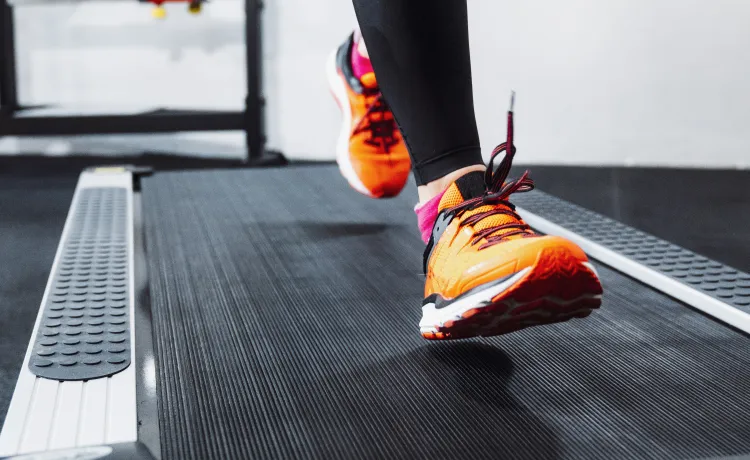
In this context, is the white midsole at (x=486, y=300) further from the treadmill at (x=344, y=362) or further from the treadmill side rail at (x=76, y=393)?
the treadmill side rail at (x=76, y=393)

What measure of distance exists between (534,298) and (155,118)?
2262 millimetres

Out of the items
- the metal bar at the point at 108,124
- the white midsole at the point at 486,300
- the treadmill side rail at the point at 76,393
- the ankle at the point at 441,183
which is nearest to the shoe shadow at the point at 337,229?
the treadmill side rail at the point at 76,393

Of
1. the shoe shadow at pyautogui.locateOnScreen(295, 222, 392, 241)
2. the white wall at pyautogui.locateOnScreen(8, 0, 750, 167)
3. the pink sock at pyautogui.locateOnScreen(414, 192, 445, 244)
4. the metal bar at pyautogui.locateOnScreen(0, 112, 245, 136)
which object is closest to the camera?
the pink sock at pyautogui.locateOnScreen(414, 192, 445, 244)

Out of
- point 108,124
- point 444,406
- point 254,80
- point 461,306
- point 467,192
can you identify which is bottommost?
point 444,406

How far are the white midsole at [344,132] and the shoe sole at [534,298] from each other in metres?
0.67

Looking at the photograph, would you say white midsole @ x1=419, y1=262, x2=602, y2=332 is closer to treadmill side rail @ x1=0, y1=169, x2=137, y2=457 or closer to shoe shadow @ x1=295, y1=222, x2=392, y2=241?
treadmill side rail @ x1=0, y1=169, x2=137, y2=457

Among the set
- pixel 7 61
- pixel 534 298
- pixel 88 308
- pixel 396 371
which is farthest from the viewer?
pixel 7 61

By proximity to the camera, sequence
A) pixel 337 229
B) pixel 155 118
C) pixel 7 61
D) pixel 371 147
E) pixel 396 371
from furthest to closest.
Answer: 1. pixel 7 61
2. pixel 155 118
3. pixel 337 229
4. pixel 371 147
5. pixel 396 371

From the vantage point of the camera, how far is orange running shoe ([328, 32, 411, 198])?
4.71 feet

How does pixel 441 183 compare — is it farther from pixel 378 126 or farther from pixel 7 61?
pixel 7 61

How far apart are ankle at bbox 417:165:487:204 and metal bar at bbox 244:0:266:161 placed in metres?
2.05

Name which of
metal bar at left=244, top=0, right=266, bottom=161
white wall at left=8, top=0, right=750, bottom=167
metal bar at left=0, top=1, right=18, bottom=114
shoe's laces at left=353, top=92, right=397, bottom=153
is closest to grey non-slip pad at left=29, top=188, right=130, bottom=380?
shoe's laces at left=353, top=92, right=397, bottom=153

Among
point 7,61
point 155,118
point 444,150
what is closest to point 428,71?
point 444,150

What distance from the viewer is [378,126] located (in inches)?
57.3
